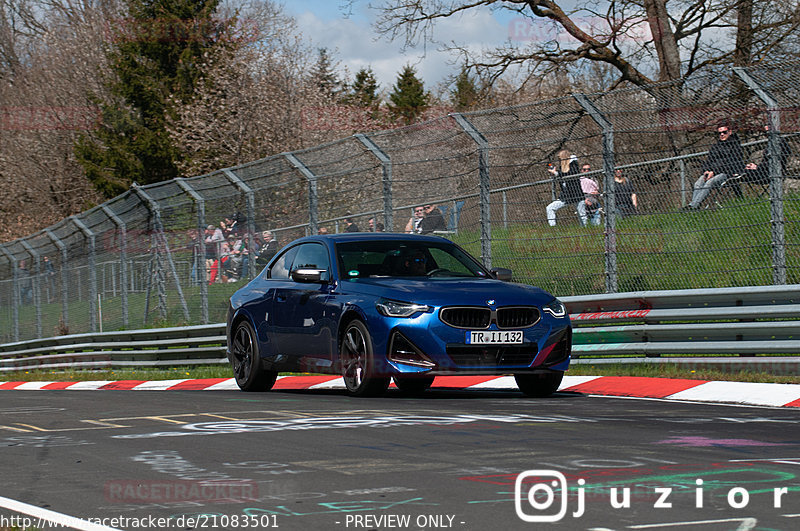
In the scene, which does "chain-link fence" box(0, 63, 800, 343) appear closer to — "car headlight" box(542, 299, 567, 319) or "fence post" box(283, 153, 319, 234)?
"fence post" box(283, 153, 319, 234)

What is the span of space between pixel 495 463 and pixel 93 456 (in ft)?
7.97

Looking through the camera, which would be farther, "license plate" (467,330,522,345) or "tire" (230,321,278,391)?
"tire" (230,321,278,391)

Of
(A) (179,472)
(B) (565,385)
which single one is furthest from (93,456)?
(B) (565,385)

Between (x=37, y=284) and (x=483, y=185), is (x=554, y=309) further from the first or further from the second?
(x=37, y=284)

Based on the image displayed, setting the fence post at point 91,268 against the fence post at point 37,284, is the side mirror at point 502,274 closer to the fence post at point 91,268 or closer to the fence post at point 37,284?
the fence post at point 91,268

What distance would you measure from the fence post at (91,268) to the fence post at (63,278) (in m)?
1.61

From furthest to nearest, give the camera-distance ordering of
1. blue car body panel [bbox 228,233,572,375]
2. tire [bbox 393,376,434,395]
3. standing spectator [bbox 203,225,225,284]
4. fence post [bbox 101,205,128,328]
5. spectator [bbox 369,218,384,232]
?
fence post [bbox 101,205,128,328] → standing spectator [bbox 203,225,225,284] → spectator [bbox 369,218,384,232] → tire [bbox 393,376,434,395] → blue car body panel [bbox 228,233,572,375]

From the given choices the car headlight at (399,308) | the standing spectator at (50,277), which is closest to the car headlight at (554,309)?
the car headlight at (399,308)

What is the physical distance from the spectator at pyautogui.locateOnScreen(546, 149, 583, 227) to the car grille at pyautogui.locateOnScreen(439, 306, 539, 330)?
3409 millimetres

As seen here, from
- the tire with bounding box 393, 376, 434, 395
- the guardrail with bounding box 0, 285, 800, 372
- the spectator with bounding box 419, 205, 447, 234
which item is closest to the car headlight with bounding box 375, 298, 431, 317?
the tire with bounding box 393, 376, 434, 395

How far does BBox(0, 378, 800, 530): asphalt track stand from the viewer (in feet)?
16.3

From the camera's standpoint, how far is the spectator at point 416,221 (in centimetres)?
1568

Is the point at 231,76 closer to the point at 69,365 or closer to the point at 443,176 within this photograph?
the point at 69,365

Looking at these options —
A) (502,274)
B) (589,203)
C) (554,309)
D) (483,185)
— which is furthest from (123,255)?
(554,309)
